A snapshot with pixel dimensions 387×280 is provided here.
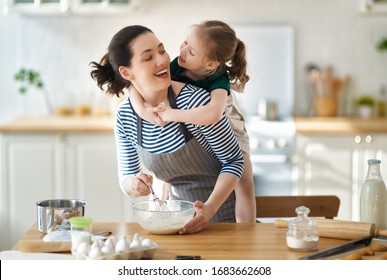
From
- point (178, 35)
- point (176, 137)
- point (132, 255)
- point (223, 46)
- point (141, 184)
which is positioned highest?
point (178, 35)

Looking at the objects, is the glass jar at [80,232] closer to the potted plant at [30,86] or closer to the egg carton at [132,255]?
the egg carton at [132,255]

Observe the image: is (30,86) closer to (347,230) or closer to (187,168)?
(187,168)

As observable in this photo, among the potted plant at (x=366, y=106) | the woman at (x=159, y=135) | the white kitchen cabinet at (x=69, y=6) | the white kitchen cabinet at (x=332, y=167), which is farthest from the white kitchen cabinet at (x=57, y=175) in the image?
the woman at (x=159, y=135)

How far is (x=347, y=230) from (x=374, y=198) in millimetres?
159

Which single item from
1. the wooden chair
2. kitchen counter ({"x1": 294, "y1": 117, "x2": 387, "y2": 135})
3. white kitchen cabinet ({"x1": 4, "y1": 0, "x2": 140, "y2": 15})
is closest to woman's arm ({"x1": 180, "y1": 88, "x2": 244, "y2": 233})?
the wooden chair

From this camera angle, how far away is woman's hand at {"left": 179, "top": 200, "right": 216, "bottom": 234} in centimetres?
190

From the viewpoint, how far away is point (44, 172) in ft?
12.7

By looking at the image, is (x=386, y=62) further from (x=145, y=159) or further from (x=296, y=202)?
(x=145, y=159)

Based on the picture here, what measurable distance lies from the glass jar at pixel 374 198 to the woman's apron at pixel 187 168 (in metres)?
0.39

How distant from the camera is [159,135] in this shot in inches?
78.5

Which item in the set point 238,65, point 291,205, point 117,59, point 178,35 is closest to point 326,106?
point 178,35

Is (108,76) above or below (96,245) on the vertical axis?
above

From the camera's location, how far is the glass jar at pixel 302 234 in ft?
5.76
